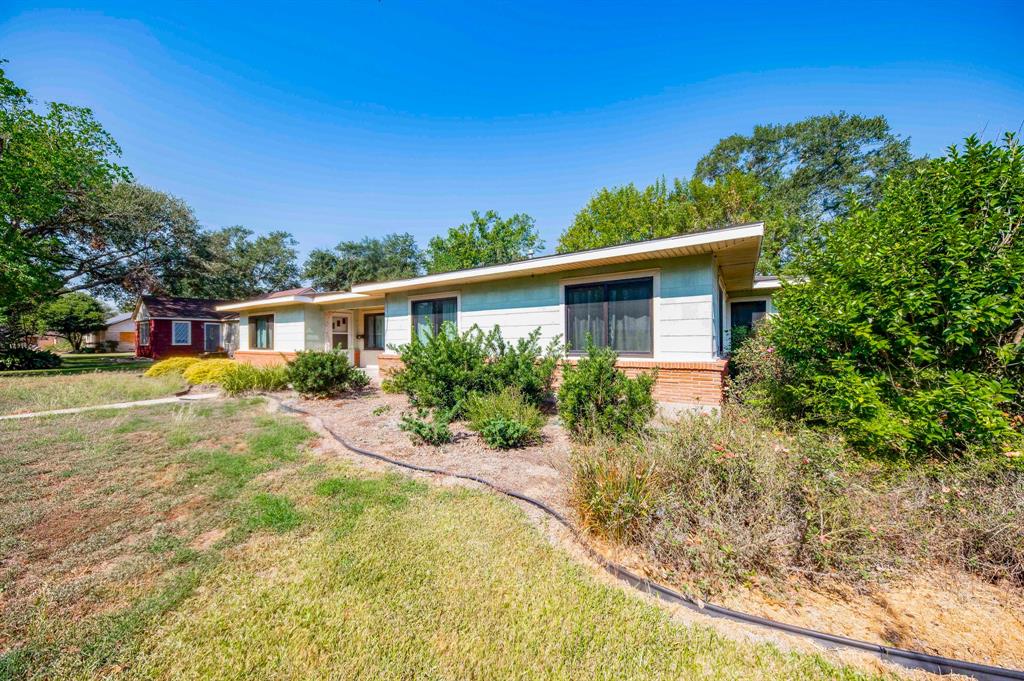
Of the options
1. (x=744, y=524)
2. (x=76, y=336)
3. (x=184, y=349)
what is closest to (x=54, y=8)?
(x=744, y=524)

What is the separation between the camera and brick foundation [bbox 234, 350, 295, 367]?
14080mm

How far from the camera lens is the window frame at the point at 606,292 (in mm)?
6961

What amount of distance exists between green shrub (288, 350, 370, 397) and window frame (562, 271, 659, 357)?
5747 mm

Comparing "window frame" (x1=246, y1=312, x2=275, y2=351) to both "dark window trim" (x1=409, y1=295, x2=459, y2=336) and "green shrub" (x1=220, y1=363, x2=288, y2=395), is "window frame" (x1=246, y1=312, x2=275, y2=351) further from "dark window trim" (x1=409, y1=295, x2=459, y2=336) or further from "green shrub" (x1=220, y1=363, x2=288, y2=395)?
"dark window trim" (x1=409, y1=295, x2=459, y2=336)

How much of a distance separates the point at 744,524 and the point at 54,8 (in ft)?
54.1

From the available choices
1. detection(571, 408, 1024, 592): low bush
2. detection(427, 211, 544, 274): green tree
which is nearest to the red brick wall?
detection(427, 211, 544, 274): green tree

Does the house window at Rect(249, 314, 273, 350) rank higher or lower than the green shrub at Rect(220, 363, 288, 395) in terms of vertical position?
higher

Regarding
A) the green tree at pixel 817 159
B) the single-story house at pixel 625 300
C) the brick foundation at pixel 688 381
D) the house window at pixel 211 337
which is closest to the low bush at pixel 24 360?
the house window at pixel 211 337

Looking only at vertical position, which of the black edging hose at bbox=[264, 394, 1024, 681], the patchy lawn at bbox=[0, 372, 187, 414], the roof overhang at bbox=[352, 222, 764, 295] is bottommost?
the black edging hose at bbox=[264, 394, 1024, 681]

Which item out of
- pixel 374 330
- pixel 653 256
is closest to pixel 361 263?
pixel 374 330

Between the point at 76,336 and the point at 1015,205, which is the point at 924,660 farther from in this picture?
the point at 76,336

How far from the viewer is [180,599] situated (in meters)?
2.24

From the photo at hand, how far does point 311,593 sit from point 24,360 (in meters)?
26.9

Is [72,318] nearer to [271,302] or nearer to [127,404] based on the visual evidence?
[271,302]
